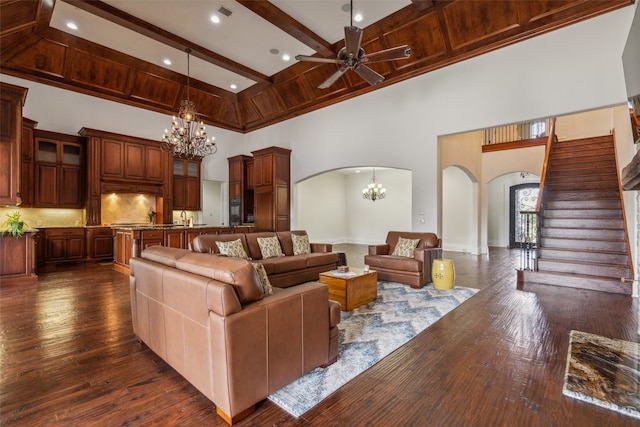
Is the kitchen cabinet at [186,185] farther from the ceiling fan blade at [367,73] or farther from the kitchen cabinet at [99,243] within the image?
the ceiling fan blade at [367,73]

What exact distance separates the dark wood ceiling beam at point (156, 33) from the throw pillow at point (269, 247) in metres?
4.36

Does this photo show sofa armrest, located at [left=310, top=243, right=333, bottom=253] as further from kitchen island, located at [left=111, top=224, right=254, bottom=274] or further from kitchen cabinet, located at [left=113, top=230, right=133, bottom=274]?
kitchen cabinet, located at [left=113, top=230, right=133, bottom=274]

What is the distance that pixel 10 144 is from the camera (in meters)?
5.25

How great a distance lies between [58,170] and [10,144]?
2.16 metres

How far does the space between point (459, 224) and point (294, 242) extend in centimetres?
648

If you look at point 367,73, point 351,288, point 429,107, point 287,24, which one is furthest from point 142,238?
point 429,107

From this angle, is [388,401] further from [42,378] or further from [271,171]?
[271,171]

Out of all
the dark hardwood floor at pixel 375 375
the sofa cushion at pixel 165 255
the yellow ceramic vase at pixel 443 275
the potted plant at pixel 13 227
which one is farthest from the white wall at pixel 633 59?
the potted plant at pixel 13 227

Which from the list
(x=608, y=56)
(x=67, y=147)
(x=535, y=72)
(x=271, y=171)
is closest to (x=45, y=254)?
(x=67, y=147)

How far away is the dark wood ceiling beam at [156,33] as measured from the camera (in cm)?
505

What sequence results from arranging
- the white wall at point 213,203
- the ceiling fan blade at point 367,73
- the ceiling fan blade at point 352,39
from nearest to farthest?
the ceiling fan blade at point 352,39, the ceiling fan blade at point 367,73, the white wall at point 213,203

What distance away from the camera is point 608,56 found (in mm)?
4312

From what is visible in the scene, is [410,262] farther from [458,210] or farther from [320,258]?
[458,210]

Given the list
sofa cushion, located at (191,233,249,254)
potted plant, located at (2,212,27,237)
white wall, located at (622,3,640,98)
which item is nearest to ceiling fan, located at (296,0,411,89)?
white wall, located at (622,3,640,98)
